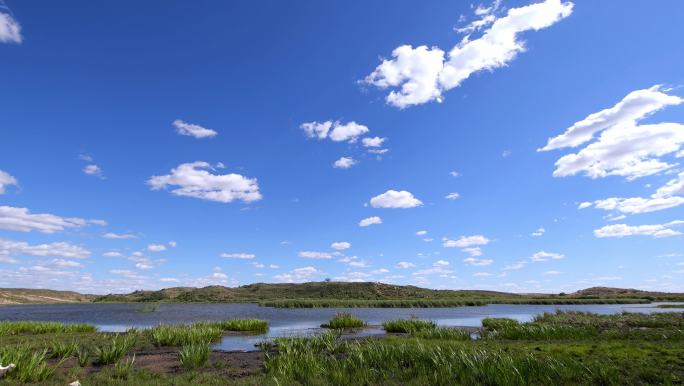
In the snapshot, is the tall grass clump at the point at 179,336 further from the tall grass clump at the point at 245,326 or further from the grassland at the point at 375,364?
the tall grass clump at the point at 245,326

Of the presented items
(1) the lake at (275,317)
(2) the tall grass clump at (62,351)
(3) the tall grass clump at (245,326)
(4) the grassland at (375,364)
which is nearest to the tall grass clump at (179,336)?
(1) the lake at (275,317)

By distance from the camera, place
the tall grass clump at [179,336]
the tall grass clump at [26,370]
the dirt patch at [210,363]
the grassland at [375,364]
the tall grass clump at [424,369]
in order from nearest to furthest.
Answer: the tall grass clump at [424,369] → the grassland at [375,364] → the tall grass clump at [26,370] → the dirt patch at [210,363] → the tall grass clump at [179,336]

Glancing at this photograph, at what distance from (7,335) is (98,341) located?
9.62 meters

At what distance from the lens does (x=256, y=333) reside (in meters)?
33.5

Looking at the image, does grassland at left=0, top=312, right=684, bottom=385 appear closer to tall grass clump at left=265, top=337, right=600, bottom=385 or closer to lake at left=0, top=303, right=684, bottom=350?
tall grass clump at left=265, top=337, right=600, bottom=385

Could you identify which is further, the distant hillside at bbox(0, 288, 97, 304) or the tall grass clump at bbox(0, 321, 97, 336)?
the distant hillside at bbox(0, 288, 97, 304)

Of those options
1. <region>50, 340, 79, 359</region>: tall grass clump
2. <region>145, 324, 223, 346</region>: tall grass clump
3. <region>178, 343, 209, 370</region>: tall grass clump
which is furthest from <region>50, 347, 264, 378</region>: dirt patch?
<region>145, 324, 223, 346</region>: tall grass clump

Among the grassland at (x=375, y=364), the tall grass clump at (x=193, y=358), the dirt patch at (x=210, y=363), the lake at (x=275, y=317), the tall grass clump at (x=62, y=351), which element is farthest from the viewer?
the lake at (x=275, y=317)

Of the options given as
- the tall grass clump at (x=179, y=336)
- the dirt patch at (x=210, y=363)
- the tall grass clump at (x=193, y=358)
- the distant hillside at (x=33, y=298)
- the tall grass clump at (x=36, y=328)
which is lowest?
the dirt patch at (x=210, y=363)

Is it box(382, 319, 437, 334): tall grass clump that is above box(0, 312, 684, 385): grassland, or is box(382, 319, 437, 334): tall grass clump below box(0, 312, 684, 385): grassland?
above

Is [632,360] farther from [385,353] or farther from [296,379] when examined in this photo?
[296,379]

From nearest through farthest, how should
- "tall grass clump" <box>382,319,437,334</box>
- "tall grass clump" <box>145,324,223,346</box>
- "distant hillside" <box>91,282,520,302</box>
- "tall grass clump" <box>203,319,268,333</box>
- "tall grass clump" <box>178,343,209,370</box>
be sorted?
1. "tall grass clump" <box>178,343,209,370</box>
2. "tall grass clump" <box>145,324,223,346</box>
3. "tall grass clump" <box>382,319,437,334</box>
4. "tall grass clump" <box>203,319,268,333</box>
5. "distant hillside" <box>91,282,520,302</box>

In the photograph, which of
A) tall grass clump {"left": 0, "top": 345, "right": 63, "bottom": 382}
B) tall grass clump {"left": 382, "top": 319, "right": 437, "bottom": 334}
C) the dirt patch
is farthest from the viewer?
tall grass clump {"left": 382, "top": 319, "right": 437, "bottom": 334}

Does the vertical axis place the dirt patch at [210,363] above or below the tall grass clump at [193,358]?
below
